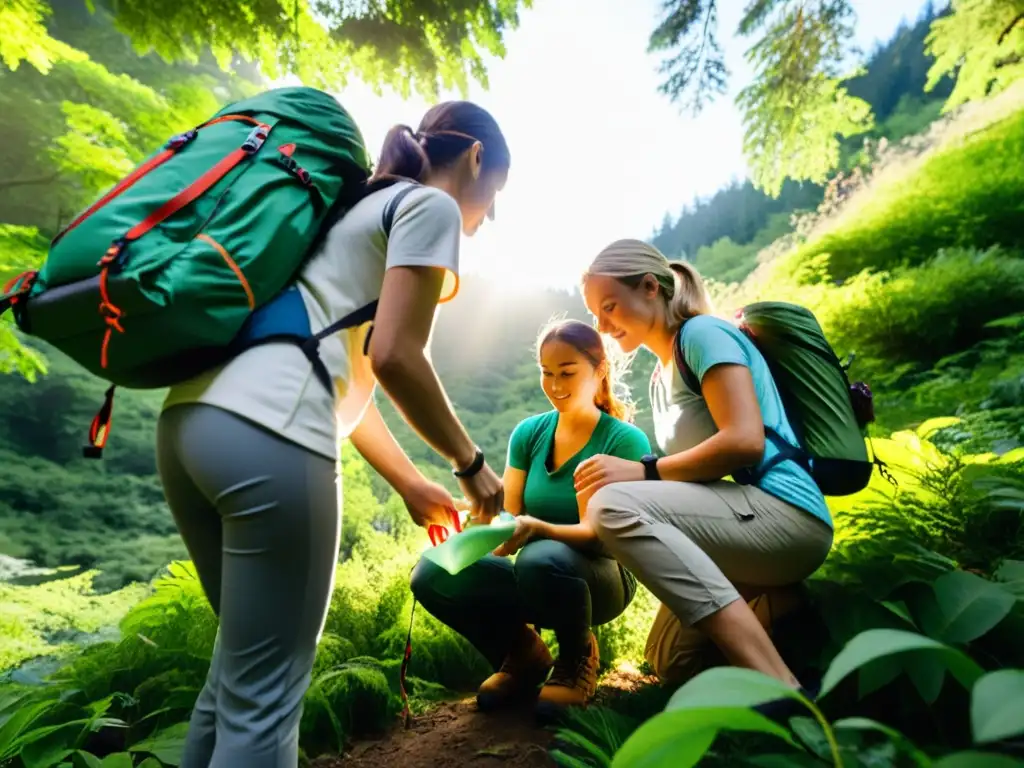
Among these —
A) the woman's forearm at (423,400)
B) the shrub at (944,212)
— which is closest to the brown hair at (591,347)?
the woman's forearm at (423,400)

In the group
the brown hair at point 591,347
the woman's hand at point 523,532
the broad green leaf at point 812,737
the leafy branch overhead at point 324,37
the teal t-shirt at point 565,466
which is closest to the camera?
the broad green leaf at point 812,737

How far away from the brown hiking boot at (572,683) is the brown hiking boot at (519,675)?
0.16 meters

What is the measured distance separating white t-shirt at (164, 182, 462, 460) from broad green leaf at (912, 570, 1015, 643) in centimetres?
136

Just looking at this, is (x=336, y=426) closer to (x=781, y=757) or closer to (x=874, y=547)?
(x=781, y=757)

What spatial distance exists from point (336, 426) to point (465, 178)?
2.38 ft

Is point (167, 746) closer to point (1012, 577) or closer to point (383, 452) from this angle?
point (383, 452)

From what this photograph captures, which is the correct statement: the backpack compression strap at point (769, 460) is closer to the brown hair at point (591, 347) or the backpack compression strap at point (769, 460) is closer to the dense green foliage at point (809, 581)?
the dense green foliage at point (809, 581)

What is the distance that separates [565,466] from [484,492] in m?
1.03

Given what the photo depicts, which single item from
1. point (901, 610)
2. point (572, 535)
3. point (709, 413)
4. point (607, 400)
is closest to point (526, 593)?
point (572, 535)

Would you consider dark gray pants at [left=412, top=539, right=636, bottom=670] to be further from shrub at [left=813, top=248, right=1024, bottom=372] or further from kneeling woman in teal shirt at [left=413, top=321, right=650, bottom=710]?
shrub at [left=813, top=248, right=1024, bottom=372]

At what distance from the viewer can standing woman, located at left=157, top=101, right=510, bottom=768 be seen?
1034mm

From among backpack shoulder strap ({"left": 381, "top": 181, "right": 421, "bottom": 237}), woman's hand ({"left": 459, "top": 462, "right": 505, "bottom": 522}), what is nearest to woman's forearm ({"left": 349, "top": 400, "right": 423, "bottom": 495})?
woman's hand ({"left": 459, "top": 462, "right": 505, "bottom": 522})

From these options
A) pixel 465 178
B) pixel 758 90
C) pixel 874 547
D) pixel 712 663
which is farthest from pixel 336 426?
pixel 758 90

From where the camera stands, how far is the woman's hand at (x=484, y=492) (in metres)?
1.29
